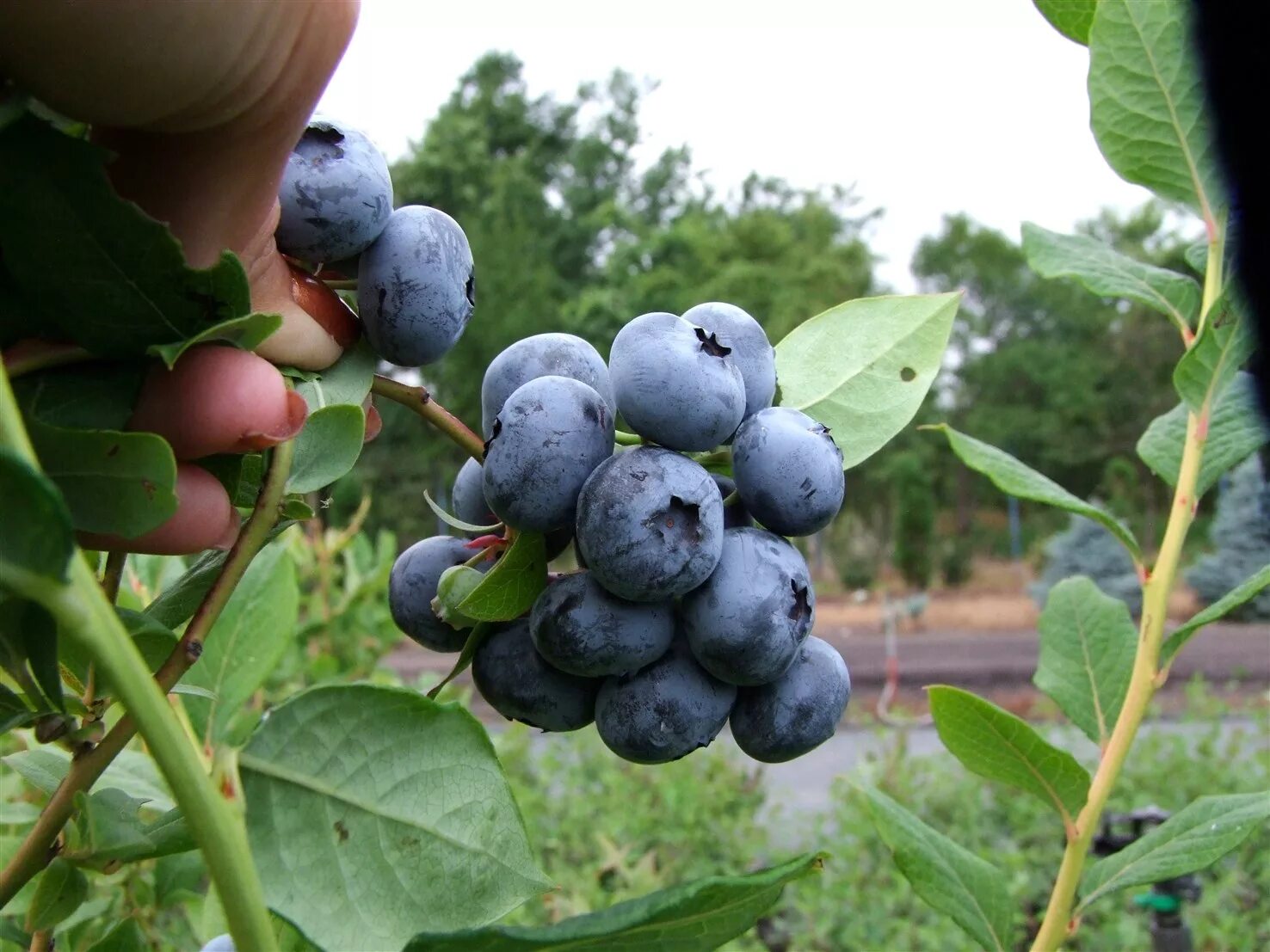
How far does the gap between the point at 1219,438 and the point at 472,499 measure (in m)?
0.71

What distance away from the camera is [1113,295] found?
40.0 inches

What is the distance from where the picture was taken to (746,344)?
0.62 m

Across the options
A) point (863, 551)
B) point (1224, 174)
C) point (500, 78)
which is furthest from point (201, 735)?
point (500, 78)

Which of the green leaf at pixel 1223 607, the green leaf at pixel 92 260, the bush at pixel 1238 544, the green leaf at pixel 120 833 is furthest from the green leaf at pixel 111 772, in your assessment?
the bush at pixel 1238 544

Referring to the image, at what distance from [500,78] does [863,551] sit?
42.5ft

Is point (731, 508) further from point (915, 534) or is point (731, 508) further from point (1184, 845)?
point (915, 534)

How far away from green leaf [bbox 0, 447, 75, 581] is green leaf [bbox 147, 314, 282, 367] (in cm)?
14

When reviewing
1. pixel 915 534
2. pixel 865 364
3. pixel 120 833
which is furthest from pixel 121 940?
pixel 915 534

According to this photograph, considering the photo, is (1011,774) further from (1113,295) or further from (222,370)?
(222,370)

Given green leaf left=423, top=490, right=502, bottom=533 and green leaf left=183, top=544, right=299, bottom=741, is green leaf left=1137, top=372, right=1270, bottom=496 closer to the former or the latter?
green leaf left=423, top=490, right=502, bottom=533

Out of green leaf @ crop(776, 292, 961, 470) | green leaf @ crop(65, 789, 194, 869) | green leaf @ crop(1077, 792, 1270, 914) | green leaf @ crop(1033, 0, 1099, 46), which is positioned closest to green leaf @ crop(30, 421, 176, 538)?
green leaf @ crop(65, 789, 194, 869)

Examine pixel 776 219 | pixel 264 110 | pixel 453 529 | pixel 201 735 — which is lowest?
pixel 776 219

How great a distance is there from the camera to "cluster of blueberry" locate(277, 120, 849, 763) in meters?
0.54

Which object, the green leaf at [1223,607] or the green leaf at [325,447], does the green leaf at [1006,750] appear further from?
the green leaf at [325,447]
